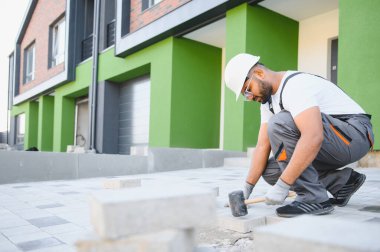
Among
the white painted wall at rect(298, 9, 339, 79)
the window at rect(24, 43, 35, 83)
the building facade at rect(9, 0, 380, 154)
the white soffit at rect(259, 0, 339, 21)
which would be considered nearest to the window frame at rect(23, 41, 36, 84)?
the window at rect(24, 43, 35, 83)

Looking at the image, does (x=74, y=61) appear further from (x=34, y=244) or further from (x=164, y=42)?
(x=34, y=244)

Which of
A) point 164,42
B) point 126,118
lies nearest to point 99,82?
point 126,118

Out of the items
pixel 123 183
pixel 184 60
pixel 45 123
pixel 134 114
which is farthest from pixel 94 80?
pixel 123 183

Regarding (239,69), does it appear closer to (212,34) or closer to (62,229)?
(62,229)

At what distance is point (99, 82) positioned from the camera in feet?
38.5

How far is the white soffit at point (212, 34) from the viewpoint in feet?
26.5

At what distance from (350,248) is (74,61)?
13721 mm

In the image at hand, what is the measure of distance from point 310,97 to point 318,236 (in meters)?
1.18

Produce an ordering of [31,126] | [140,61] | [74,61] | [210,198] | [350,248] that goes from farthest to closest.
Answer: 1. [31,126]
2. [74,61]
3. [140,61]
4. [210,198]
5. [350,248]

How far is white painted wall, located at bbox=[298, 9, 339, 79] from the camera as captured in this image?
731 centimetres

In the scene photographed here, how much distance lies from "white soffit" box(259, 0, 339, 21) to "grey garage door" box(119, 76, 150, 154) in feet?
15.1

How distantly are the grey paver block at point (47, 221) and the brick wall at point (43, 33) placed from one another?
12.5m

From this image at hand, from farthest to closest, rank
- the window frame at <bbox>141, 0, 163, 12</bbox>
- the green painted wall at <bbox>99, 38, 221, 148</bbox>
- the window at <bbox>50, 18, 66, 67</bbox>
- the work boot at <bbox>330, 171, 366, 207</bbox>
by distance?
the window at <bbox>50, 18, 66, 67</bbox> → the window frame at <bbox>141, 0, 163, 12</bbox> → the green painted wall at <bbox>99, 38, 221, 148</bbox> → the work boot at <bbox>330, 171, 366, 207</bbox>

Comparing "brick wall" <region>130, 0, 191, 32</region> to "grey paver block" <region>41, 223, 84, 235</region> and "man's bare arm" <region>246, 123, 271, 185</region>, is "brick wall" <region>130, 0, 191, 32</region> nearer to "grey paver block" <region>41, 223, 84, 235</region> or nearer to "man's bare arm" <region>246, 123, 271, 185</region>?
"man's bare arm" <region>246, 123, 271, 185</region>
